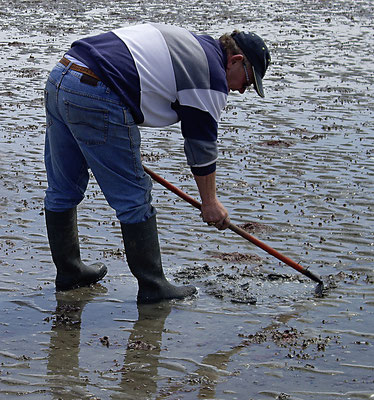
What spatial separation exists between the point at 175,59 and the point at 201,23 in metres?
14.8

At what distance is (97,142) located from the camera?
17.3 ft

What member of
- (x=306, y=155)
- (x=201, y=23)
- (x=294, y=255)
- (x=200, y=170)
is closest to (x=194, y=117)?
(x=200, y=170)

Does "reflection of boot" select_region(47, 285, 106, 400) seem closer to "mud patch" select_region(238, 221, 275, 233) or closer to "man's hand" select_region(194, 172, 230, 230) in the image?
"man's hand" select_region(194, 172, 230, 230)

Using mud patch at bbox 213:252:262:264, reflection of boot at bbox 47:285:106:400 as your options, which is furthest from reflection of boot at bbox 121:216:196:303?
mud patch at bbox 213:252:262:264

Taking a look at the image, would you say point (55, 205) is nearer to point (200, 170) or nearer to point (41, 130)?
point (200, 170)

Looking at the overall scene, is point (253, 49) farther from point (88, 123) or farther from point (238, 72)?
point (88, 123)

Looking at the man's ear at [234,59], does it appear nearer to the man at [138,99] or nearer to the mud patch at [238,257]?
the man at [138,99]

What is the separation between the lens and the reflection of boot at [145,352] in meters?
4.78

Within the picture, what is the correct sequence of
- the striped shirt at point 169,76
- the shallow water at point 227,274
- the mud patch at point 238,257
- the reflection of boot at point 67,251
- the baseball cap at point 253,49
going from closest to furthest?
the shallow water at point 227,274 → the striped shirt at point 169,76 → the baseball cap at point 253,49 → the reflection of boot at point 67,251 → the mud patch at point 238,257

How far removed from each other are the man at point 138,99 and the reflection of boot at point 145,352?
0.51 meters

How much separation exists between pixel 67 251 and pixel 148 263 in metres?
0.62

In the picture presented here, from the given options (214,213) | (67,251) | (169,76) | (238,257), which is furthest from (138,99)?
(238,257)

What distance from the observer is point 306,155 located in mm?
9664

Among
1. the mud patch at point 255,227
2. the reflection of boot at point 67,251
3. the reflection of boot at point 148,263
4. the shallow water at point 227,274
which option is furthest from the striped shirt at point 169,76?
the mud patch at point 255,227
